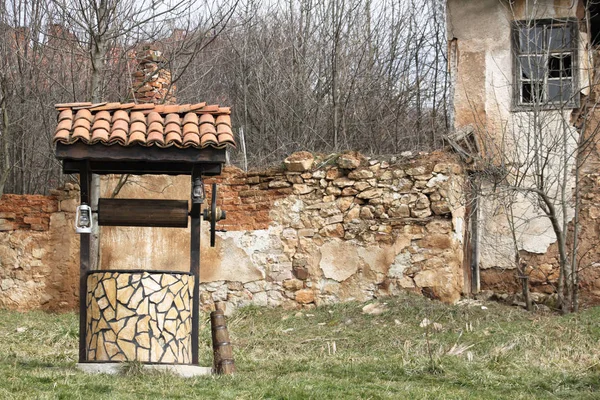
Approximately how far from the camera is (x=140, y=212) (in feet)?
24.7

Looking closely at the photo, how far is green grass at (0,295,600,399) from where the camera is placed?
20.7 feet

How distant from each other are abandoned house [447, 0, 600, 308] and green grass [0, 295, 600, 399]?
1.51 m

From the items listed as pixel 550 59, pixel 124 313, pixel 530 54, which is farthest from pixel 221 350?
pixel 550 59

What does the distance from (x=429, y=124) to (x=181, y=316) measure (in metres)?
11.3

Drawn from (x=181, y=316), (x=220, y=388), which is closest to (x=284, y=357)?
(x=181, y=316)

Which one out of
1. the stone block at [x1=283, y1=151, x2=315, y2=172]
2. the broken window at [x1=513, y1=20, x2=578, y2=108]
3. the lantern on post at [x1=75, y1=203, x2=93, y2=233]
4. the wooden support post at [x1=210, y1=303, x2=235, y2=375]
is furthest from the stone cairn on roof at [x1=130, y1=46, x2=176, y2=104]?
the wooden support post at [x1=210, y1=303, x2=235, y2=375]

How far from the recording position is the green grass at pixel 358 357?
6324 millimetres

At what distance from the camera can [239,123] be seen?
61.5 ft

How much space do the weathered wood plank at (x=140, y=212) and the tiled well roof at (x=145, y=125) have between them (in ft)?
2.05

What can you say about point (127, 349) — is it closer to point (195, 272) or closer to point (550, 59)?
point (195, 272)

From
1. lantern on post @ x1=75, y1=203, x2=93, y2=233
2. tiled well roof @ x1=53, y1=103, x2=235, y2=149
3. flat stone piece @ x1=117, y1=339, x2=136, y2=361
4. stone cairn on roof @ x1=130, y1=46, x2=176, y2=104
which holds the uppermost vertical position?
stone cairn on roof @ x1=130, y1=46, x2=176, y2=104

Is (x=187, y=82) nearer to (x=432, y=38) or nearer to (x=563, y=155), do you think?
(x=432, y=38)

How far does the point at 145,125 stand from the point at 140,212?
0.78m

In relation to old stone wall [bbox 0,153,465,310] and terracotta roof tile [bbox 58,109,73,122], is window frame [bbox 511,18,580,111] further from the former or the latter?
terracotta roof tile [bbox 58,109,73,122]
